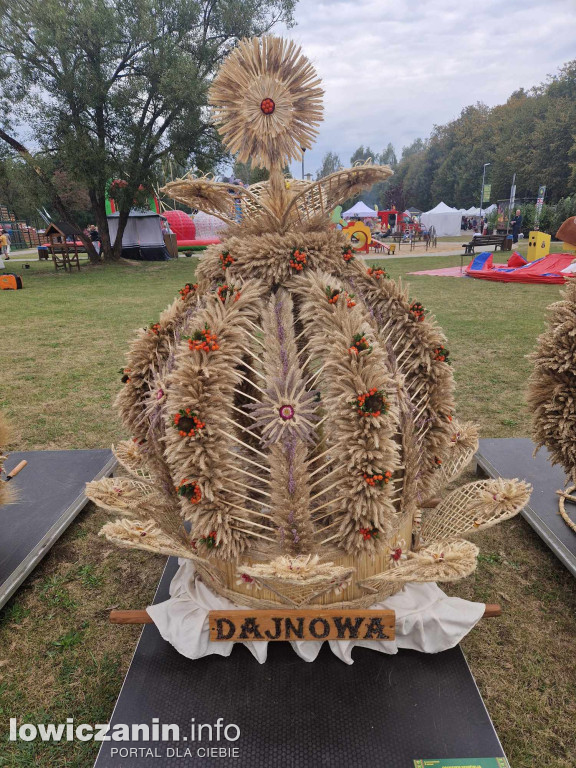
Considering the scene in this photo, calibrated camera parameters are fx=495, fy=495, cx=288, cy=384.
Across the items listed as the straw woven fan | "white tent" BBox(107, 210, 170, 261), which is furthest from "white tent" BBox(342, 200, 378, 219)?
the straw woven fan

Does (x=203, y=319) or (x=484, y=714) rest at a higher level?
(x=203, y=319)

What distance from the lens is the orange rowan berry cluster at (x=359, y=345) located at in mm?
2243

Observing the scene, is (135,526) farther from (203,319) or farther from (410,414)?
(410,414)

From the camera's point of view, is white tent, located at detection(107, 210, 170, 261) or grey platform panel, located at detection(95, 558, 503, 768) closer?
grey platform panel, located at detection(95, 558, 503, 768)

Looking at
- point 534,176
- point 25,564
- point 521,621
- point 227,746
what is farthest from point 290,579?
point 534,176

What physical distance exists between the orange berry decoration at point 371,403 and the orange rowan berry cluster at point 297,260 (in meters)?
0.80

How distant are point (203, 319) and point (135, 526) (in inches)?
43.0

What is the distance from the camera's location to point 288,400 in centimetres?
224

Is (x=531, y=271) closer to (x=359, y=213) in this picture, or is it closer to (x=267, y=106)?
(x=267, y=106)

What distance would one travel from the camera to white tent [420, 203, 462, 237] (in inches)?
1533

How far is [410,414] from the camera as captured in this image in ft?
8.52

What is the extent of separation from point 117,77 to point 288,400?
70.1 ft

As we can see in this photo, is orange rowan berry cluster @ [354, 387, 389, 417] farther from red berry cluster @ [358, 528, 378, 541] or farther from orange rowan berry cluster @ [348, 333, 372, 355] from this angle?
red berry cluster @ [358, 528, 378, 541]

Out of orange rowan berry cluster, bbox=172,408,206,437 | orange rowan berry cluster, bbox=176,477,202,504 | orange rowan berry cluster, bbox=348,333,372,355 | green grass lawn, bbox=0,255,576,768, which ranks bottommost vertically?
green grass lawn, bbox=0,255,576,768
